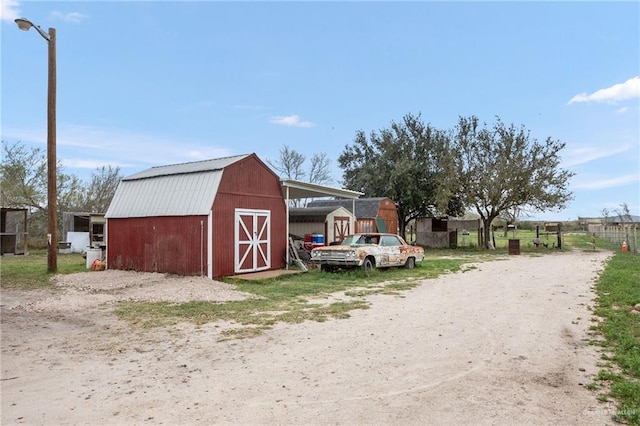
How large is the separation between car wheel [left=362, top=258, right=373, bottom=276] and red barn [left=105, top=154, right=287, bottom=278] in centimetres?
325

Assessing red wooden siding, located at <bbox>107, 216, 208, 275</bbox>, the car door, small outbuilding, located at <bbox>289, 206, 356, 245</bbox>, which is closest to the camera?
red wooden siding, located at <bbox>107, 216, 208, 275</bbox>

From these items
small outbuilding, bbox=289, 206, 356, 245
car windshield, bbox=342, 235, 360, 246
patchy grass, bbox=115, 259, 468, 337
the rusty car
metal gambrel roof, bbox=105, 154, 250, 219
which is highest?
metal gambrel roof, bbox=105, 154, 250, 219

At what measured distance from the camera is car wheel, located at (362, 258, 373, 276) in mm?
14343

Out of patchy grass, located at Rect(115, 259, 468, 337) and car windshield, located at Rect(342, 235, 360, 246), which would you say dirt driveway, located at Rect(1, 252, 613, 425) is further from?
car windshield, located at Rect(342, 235, 360, 246)

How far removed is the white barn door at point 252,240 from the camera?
14.2 m

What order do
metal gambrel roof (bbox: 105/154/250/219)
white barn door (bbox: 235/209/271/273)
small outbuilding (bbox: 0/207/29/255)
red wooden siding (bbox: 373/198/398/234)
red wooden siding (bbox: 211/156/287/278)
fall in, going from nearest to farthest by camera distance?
red wooden siding (bbox: 211/156/287/278) → metal gambrel roof (bbox: 105/154/250/219) → white barn door (bbox: 235/209/271/273) → small outbuilding (bbox: 0/207/29/255) → red wooden siding (bbox: 373/198/398/234)

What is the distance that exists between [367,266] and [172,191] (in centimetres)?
696

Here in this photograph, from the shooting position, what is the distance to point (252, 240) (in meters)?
14.7

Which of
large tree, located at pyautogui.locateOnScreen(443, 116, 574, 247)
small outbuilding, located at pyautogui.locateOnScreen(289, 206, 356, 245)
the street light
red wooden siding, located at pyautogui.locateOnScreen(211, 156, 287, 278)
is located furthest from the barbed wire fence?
the street light

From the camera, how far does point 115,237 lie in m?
15.8

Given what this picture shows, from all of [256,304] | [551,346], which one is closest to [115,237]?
[256,304]

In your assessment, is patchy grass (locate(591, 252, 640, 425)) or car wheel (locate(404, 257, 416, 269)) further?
car wheel (locate(404, 257, 416, 269))

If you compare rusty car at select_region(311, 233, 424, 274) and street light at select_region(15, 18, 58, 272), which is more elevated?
street light at select_region(15, 18, 58, 272)

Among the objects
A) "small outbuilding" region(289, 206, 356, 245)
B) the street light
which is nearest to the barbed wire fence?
"small outbuilding" region(289, 206, 356, 245)
